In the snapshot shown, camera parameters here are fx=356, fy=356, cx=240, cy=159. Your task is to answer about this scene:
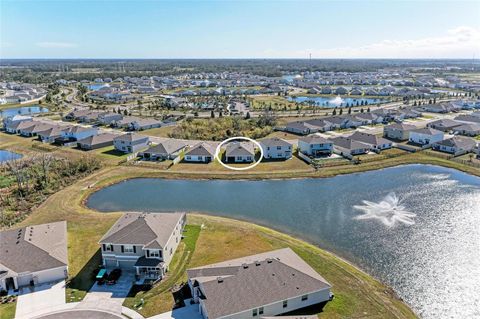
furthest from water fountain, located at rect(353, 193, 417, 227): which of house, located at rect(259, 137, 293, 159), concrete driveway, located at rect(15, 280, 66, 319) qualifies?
concrete driveway, located at rect(15, 280, 66, 319)

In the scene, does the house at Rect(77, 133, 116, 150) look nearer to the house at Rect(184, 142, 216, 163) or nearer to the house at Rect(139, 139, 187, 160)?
the house at Rect(139, 139, 187, 160)

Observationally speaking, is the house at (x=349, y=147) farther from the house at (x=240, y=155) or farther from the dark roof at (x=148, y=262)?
the dark roof at (x=148, y=262)

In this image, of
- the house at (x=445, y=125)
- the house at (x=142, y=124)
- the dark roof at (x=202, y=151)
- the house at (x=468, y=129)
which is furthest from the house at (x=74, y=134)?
the house at (x=468, y=129)

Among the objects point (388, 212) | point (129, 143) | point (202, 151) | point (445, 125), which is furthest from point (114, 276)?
point (445, 125)

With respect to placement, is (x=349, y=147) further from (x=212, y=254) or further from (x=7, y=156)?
(x=7, y=156)

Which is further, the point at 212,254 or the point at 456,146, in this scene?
the point at 456,146

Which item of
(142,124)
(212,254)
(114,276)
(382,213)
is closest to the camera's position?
(114,276)

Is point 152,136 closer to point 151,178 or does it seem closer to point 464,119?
point 151,178
